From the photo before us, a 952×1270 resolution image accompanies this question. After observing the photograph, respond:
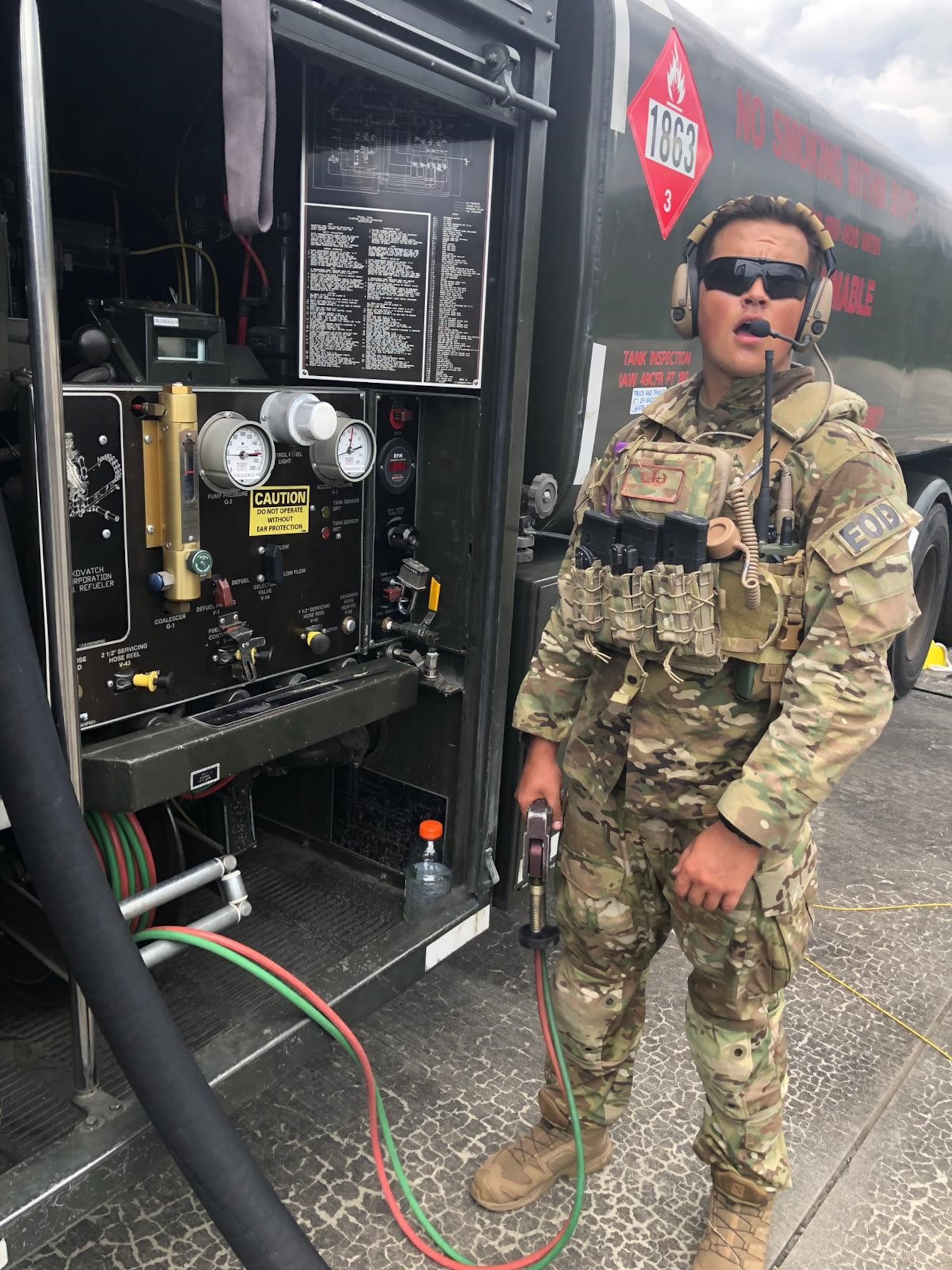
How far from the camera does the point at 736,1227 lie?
6.07 feet

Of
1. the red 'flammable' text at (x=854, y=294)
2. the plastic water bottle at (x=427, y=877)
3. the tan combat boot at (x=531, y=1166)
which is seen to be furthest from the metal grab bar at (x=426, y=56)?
the tan combat boot at (x=531, y=1166)

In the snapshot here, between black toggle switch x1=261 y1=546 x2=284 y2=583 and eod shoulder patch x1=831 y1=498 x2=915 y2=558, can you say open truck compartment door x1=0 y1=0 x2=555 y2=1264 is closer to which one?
black toggle switch x1=261 y1=546 x2=284 y2=583

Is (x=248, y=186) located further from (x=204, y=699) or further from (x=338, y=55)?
(x=204, y=699)

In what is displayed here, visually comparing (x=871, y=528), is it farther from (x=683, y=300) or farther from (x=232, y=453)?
(x=232, y=453)

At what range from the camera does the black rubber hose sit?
1.30m

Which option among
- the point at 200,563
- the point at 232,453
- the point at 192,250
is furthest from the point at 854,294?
the point at 200,563

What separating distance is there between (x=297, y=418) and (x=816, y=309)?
98 cm

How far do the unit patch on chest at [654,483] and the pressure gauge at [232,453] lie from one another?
A: 72cm

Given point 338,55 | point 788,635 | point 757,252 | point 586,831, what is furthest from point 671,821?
point 338,55

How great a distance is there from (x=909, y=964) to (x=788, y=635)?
69.9 inches

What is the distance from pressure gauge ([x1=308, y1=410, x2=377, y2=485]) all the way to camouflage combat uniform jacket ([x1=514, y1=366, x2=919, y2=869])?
1.78 feet

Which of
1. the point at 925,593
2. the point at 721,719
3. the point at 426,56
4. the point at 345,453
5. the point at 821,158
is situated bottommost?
the point at 925,593

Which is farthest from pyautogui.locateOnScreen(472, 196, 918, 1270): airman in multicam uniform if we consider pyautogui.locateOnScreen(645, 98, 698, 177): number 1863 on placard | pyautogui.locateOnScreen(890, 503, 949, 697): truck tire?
pyautogui.locateOnScreen(890, 503, 949, 697): truck tire

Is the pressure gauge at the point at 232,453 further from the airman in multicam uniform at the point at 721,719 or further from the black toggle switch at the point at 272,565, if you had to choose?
the airman in multicam uniform at the point at 721,719
